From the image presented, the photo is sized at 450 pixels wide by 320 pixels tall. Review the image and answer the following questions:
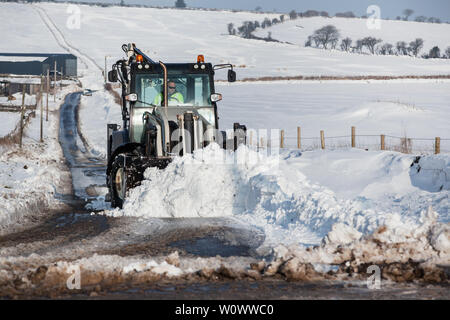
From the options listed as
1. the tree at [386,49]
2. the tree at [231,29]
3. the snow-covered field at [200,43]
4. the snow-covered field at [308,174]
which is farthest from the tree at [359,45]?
the snow-covered field at [308,174]

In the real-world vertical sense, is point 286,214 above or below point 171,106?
below

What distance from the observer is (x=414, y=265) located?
6.47 m

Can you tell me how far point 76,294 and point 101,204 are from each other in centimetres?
759

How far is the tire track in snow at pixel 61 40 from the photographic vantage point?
91.7m

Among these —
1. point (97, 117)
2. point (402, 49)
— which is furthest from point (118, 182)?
point (402, 49)

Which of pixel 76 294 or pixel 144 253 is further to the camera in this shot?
pixel 144 253

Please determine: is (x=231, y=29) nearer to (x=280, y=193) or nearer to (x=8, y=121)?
(x=8, y=121)

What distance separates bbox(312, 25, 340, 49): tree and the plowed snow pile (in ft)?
349

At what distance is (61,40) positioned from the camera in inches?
4264

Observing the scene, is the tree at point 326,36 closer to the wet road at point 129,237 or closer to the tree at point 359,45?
the tree at point 359,45

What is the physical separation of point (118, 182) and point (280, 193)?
365 centimetres

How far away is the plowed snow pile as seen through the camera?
8.90 m

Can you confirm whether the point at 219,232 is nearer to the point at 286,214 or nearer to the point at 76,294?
the point at 286,214
